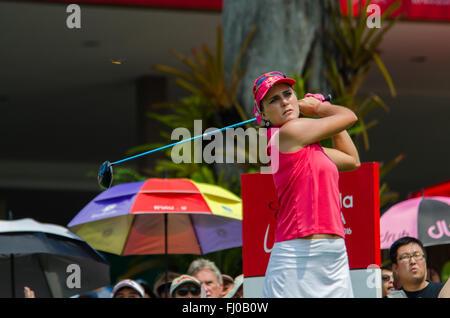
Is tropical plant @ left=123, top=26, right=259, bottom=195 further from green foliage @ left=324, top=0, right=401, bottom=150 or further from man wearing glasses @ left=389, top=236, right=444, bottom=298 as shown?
man wearing glasses @ left=389, top=236, right=444, bottom=298

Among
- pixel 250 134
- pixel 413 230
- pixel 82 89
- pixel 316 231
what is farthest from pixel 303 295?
pixel 82 89

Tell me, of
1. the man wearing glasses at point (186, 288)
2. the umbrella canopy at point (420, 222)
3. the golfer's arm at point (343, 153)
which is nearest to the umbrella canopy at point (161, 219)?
the man wearing glasses at point (186, 288)

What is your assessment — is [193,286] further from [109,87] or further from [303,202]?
[109,87]

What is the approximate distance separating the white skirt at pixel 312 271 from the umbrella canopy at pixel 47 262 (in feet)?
11.4

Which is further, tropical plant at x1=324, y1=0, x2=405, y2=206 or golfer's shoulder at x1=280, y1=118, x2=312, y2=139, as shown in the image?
tropical plant at x1=324, y1=0, x2=405, y2=206

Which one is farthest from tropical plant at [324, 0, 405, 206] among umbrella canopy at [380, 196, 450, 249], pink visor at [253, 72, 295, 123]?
pink visor at [253, 72, 295, 123]

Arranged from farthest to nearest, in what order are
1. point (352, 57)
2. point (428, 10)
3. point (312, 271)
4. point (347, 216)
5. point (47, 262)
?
point (428, 10)
point (352, 57)
point (47, 262)
point (347, 216)
point (312, 271)

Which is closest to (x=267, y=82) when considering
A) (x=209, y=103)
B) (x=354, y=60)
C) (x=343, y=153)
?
(x=343, y=153)

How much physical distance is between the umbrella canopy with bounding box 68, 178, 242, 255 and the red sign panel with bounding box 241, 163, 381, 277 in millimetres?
2079

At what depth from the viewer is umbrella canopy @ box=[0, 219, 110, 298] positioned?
7340 mm

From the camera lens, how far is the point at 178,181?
798cm

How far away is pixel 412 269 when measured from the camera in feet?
20.7

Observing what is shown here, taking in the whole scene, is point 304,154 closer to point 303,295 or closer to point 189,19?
point 303,295

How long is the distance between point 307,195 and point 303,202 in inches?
1.5
